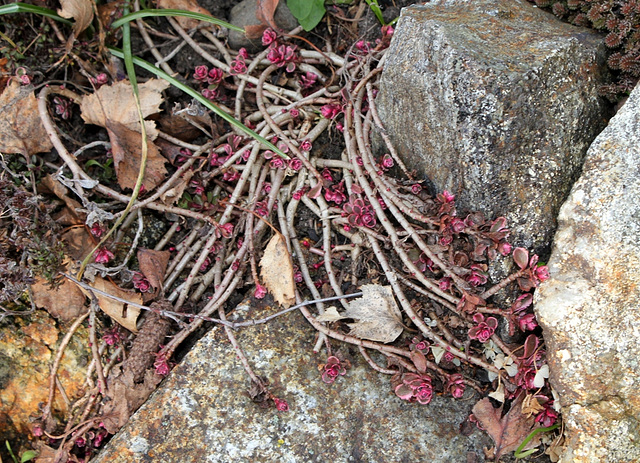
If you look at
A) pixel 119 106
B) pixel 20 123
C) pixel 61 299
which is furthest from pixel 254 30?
pixel 61 299

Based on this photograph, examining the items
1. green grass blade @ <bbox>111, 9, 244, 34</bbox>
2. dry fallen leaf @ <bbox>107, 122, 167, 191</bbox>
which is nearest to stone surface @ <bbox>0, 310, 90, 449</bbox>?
dry fallen leaf @ <bbox>107, 122, 167, 191</bbox>

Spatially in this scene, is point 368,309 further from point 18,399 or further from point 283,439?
point 18,399

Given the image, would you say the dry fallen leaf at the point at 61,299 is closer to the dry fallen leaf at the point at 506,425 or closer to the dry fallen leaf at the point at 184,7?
the dry fallen leaf at the point at 184,7

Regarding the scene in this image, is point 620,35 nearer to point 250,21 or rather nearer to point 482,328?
point 482,328

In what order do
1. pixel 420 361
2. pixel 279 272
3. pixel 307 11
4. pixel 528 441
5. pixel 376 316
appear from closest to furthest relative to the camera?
pixel 528 441
pixel 420 361
pixel 376 316
pixel 279 272
pixel 307 11

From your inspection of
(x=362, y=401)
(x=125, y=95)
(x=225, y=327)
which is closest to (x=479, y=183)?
(x=362, y=401)

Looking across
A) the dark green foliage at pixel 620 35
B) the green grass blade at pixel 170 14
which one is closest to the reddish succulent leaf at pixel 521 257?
the dark green foliage at pixel 620 35
